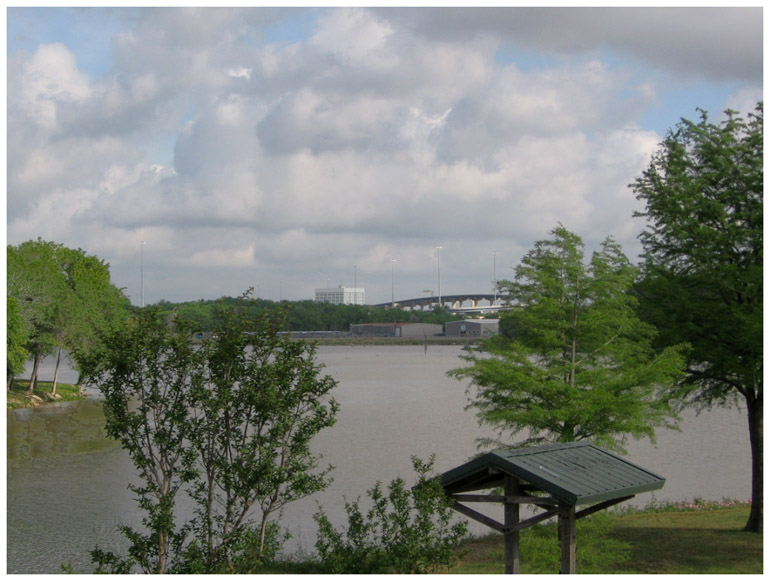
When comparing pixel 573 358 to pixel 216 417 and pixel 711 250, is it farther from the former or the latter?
pixel 216 417

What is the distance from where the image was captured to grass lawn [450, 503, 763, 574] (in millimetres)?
15047

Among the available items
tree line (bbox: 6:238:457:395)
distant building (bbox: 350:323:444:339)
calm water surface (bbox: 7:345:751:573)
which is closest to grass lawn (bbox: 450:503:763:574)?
calm water surface (bbox: 7:345:751:573)

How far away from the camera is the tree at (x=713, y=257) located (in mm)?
17672

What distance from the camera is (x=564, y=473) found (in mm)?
8836

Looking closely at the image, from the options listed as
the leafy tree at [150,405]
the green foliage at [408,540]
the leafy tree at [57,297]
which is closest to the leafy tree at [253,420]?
the leafy tree at [150,405]

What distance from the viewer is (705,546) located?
1697cm

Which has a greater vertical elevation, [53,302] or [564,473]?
[53,302]

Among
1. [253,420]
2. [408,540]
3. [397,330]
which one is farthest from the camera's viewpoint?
[397,330]

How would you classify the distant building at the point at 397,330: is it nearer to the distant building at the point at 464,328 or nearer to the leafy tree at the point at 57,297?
the distant building at the point at 464,328

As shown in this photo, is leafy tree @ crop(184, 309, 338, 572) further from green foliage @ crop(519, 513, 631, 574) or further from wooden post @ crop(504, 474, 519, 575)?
green foliage @ crop(519, 513, 631, 574)

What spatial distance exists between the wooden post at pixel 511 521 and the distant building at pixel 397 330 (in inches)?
5394

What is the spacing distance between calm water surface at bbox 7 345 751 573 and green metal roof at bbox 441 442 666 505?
266 inches

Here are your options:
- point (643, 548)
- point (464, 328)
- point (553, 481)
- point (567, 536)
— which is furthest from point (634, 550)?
point (464, 328)

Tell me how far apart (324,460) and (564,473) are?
20.8m
